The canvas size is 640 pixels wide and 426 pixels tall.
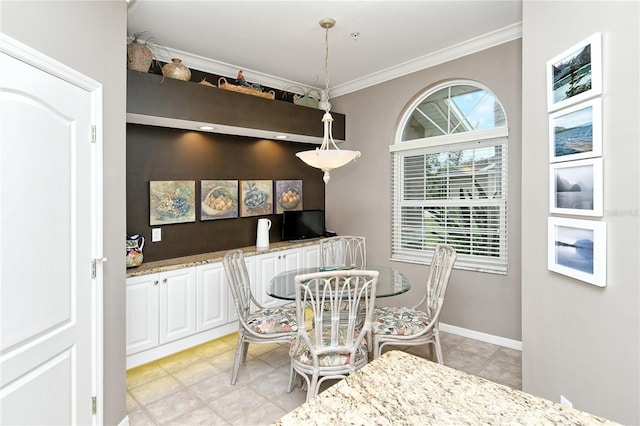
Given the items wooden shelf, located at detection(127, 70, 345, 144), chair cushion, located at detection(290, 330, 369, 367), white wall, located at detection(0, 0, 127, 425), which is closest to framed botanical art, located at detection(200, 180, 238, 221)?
wooden shelf, located at detection(127, 70, 345, 144)

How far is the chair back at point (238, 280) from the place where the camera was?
2.82 meters

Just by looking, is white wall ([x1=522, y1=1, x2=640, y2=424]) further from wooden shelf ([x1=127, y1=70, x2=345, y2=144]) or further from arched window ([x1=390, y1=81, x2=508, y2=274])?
wooden shelf ([x1=127, y1=70, x2=345, y2=144])

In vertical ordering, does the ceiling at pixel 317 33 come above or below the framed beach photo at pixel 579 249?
above

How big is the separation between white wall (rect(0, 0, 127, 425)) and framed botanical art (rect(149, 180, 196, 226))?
1382 millimetres

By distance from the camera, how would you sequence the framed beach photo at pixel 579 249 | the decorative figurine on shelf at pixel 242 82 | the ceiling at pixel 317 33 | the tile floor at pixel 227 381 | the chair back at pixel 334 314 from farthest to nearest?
the decorative figurine on shelf at pixel 242 82 → the ceiling at pixel 317 33 → the tile floor at pixel 227 381 → the chair back at pixel 334 314 → the framed beach photo at pixel 579 249

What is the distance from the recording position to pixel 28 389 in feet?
4.98

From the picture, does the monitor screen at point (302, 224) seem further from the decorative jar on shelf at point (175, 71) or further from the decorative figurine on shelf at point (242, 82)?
the decorative jar on shelf at point (175, 71)

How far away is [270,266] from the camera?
4113 mm

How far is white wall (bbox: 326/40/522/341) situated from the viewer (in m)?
3.35

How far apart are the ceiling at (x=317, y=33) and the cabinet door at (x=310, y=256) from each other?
2.19 metres

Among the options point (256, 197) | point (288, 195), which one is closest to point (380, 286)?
point (256, 197)

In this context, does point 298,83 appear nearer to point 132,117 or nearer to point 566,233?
point 132,117

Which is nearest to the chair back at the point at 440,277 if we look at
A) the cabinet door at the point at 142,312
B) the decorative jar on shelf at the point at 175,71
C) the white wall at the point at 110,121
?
the white wall at the point at 110,121

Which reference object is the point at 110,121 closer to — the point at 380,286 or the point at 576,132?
the point at 380,286
